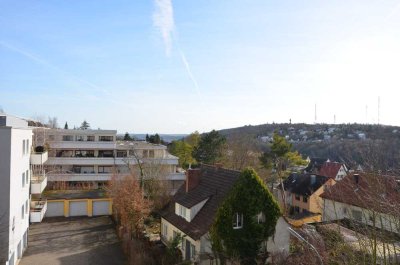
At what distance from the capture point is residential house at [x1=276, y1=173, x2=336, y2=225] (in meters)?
48.5

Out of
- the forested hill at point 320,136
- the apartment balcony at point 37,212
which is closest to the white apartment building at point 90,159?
the apartment balcony at point 37,212

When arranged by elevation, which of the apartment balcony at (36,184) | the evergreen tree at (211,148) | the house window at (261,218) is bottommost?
the house window at (261,218)

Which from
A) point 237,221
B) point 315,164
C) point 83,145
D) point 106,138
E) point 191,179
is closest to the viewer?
point 237,221

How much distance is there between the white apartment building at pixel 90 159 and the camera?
52.7 m

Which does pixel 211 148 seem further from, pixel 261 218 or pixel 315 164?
pixel 261 218

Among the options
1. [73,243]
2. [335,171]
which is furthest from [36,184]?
[335,171]

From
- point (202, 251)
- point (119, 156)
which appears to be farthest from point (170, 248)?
point (119, 156)

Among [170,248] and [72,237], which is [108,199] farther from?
[170,248]

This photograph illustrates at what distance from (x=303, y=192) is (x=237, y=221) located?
30291 millimetres

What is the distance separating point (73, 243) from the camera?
103 feet

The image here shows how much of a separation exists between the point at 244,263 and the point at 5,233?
13.8 m

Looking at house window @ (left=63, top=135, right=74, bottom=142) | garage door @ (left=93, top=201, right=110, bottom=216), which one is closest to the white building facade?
garage door @ (left=93, top=201, right=110, bottom=216)

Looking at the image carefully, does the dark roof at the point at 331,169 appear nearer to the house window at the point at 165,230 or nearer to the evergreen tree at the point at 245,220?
the house window at the point at 165,230

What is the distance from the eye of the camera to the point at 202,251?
22.9 metres
